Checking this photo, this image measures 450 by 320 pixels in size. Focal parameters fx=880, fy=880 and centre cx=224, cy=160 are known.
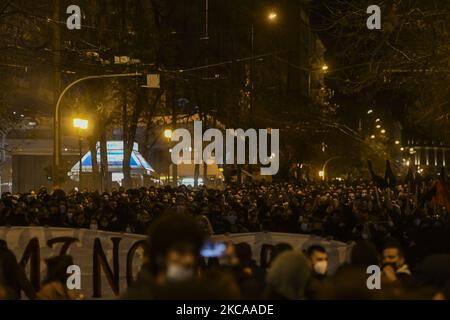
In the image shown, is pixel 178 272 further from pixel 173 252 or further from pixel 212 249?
pixel 212 249

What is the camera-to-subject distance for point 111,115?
126 ft

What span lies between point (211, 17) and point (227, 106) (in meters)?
15.8

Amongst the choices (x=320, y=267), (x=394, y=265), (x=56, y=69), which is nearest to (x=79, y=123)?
(x=56, y=69)

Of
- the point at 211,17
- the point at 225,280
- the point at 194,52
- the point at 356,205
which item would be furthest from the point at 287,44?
the point at 225,280

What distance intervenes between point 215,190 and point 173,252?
81.0ft

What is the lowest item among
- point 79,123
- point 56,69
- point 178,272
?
point 178,272

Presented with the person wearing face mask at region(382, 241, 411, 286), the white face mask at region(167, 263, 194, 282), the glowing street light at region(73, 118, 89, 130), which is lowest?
the person wearing face mask at region(382, 241, 411, 286)

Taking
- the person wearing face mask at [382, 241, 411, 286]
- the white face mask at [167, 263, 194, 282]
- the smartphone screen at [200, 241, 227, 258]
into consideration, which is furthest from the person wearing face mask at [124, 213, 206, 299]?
the person wearing face mask at [382, 241, 411, 286]

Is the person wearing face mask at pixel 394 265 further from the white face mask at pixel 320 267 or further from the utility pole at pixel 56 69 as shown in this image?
the utility pole at pixel 56 69

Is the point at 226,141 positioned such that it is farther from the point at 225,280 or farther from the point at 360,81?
the point at 225,280

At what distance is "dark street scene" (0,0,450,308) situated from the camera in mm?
5648

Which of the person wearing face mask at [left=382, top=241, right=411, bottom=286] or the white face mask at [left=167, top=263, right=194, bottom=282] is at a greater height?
the white face mask at [left=167, top=263, right=194, bottom=282]

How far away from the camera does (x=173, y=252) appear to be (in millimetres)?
4426

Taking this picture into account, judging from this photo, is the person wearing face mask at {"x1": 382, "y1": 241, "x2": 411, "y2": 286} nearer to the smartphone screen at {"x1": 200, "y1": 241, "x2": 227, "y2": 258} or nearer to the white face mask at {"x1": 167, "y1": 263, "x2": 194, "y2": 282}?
the smartphone screen at {"x1": 200, "y1": 241, "x2": 227, "y2": 258}
